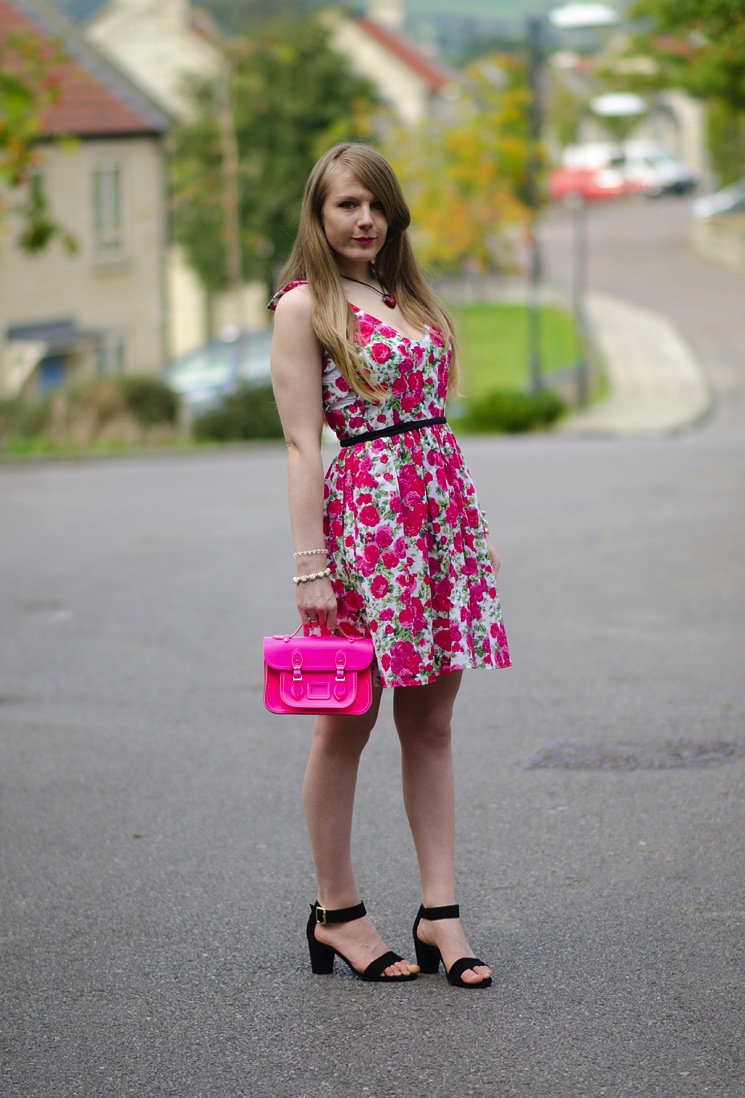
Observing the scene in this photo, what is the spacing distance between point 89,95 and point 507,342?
1202cm

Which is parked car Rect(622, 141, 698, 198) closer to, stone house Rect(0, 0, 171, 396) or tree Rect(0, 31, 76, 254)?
stone house Rect(0, 0, 171, 396)

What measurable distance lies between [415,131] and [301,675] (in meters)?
36.9

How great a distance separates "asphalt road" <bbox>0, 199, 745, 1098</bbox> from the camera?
3391 millimetres

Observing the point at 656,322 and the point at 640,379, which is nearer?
the point at 640,379

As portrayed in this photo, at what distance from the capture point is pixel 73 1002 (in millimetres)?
3691

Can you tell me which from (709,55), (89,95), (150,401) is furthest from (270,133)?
(709,55)

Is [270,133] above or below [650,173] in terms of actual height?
above

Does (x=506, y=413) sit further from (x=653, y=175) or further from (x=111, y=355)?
(x=653, y=175)

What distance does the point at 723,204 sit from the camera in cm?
5150

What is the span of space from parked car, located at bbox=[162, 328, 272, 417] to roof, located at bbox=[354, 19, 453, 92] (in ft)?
121

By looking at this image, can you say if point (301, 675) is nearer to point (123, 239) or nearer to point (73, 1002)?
point (73, 1002)

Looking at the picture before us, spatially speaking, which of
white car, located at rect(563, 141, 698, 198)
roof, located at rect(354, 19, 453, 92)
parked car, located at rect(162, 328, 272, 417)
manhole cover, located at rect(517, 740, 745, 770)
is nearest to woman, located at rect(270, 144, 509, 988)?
manhole cover, located at rect(517, 740, 745, 770)

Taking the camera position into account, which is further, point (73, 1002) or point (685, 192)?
point (685, 192)

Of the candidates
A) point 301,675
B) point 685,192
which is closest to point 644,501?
point 301,675
